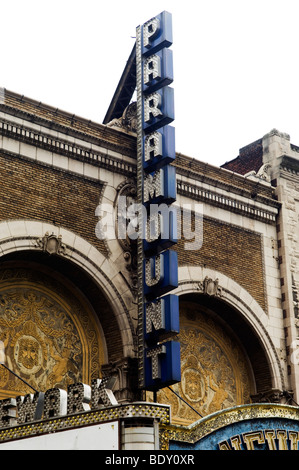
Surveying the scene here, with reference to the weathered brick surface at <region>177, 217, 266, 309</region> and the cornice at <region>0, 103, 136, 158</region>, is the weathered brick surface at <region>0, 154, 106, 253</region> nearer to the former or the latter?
the cornice at <region>0, 103, 136, 158</region>

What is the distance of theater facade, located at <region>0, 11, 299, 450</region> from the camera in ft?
56.1

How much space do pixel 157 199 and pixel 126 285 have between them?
2212 mm

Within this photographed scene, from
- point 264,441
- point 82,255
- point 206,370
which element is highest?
point 82,255

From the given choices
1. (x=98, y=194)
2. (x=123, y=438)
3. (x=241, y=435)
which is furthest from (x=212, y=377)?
(x=123, y=438)

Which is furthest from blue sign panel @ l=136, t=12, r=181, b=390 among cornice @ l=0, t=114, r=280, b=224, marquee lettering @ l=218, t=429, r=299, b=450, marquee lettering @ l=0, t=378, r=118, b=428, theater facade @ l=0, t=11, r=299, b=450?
marquee lettering @ l=0, t=378, r=118, b=428

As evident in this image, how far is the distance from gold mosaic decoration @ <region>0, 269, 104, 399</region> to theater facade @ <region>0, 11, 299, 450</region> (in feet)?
0.09

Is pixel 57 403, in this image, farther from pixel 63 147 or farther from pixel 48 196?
pixel 63 147

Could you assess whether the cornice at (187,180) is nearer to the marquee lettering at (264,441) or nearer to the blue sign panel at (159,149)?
the blue sign panel at (159,149)

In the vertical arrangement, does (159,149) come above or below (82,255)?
above

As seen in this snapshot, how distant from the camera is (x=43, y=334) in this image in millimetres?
21734

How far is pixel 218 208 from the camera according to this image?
25.8 metres

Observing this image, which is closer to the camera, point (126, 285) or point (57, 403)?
point (57, 403)

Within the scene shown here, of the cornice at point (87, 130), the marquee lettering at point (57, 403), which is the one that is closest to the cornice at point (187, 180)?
the cornice at point (87, 130)

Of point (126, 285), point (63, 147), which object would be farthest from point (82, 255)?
point (63, 147)
